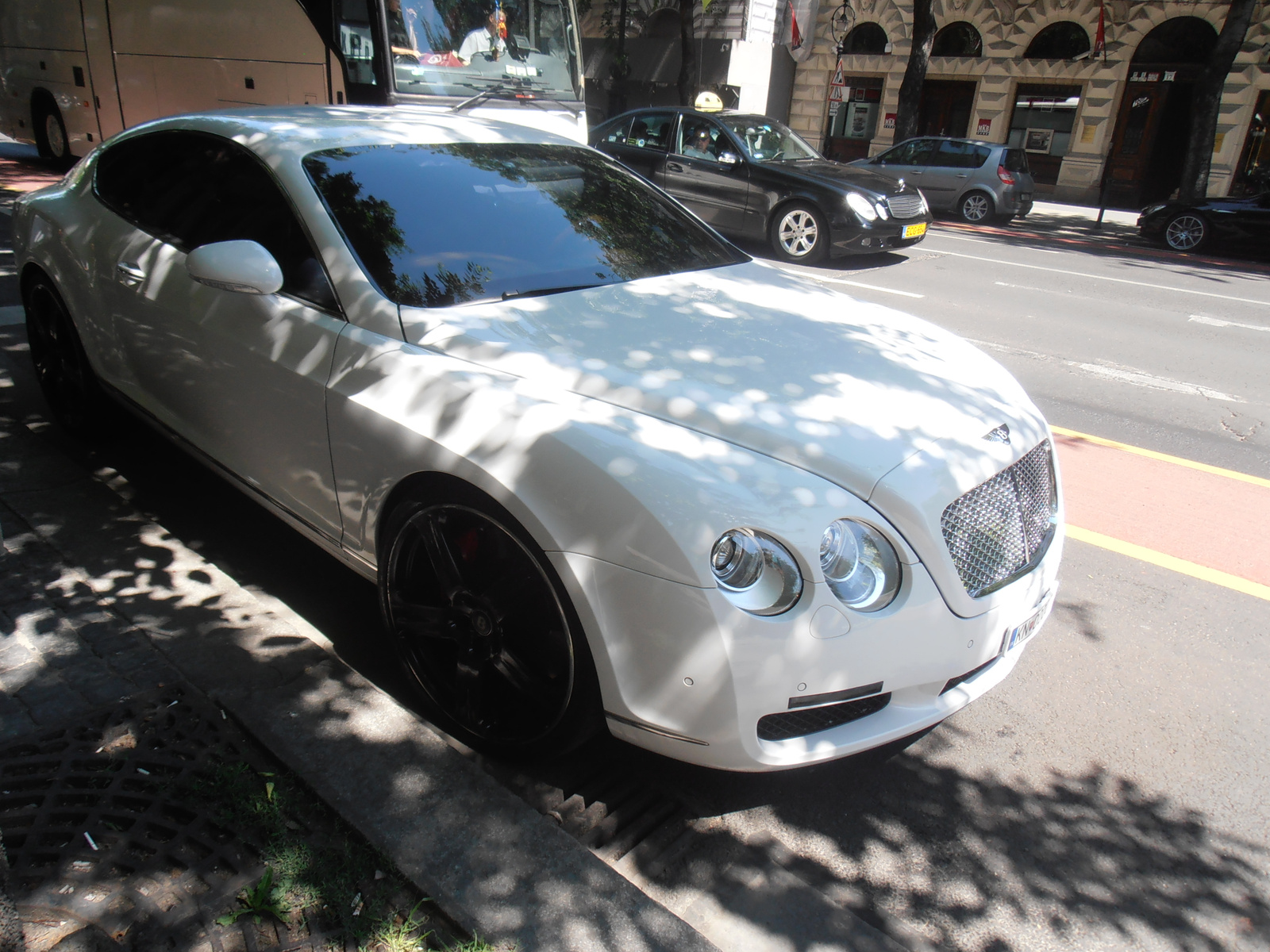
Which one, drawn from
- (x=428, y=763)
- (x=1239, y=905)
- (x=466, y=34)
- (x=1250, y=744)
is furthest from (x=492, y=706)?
(x=466, y=34)

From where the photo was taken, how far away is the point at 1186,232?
49.1 feet

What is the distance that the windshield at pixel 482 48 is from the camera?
382 inches

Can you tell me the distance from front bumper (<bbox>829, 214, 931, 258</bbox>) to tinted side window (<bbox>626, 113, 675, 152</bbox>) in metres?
2.87

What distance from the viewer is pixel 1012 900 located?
7.82 feet

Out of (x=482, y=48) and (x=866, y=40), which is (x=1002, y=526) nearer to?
(x=482, y=48)

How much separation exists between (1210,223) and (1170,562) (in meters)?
13.1

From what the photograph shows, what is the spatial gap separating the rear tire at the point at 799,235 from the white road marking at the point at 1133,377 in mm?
3857

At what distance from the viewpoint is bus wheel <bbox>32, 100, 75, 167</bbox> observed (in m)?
12.7

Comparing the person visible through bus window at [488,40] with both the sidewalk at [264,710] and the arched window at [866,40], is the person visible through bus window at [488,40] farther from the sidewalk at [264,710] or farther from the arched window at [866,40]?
the arched window at [866,40]

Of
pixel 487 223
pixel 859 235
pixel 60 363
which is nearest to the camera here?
pixel 487 223

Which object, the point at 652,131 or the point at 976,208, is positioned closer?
the point at 652,131

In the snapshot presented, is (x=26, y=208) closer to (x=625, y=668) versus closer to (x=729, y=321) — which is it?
(x=729, y=321)

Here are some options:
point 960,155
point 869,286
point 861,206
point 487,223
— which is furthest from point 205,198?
point 960,155

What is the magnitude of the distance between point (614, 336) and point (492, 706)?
1.17m
